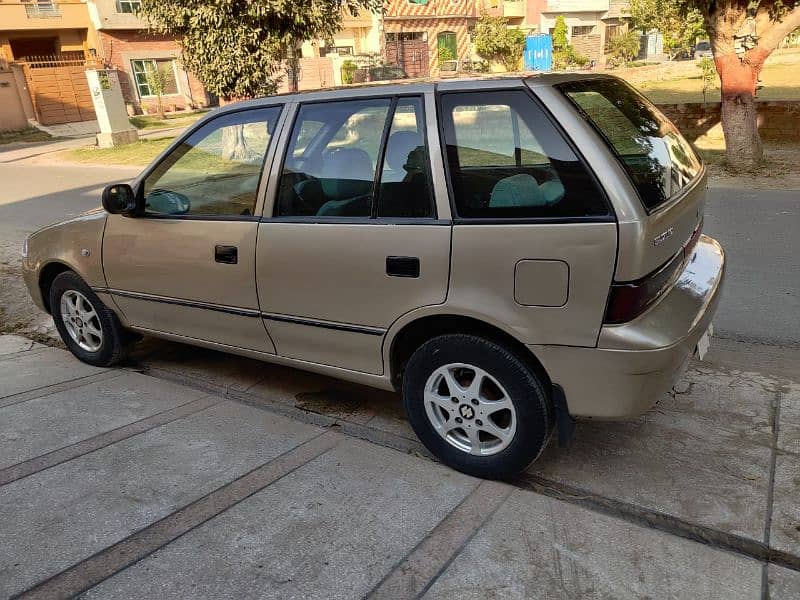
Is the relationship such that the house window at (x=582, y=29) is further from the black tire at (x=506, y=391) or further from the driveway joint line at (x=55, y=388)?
the black tire at (x=506, y=391)

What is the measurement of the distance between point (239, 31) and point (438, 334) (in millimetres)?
11152

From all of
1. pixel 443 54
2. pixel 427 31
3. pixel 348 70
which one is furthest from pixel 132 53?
pixel 443 54

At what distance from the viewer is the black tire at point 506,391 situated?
2672 millimetres

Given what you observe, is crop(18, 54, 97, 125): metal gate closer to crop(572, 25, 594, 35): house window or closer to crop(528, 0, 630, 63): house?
crop(528, 0, 630, 63): house

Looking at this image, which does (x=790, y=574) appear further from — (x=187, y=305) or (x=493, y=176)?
(x=187, y=305)

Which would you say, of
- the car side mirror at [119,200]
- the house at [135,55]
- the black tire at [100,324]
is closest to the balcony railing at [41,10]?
the house at [135,55]

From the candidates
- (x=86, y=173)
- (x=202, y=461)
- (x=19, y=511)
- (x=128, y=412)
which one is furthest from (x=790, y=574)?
(x=86, y=173)

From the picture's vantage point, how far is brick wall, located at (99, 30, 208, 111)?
30562 millimetres

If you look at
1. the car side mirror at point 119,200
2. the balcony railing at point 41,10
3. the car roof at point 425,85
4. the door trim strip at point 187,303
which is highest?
the balcony railing at point 41,10

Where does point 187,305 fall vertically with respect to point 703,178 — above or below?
below

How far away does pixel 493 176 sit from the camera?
2732 mm

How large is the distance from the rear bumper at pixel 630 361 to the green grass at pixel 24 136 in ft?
90.7

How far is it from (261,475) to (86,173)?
14485 millimetres

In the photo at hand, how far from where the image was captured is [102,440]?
3.36 metres
